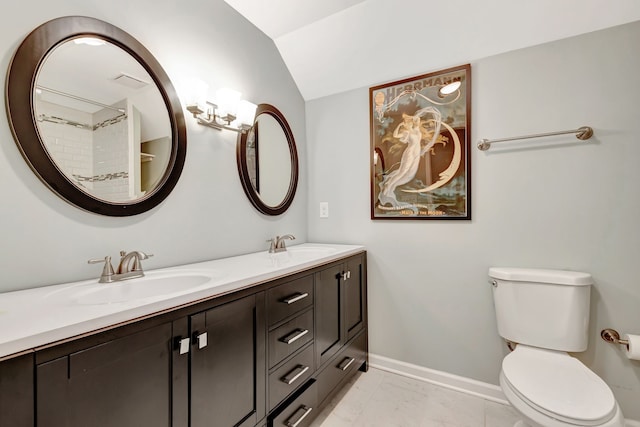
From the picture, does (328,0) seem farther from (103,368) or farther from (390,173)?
(103,368)

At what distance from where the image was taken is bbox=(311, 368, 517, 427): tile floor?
156 cm

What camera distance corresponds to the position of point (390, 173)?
2.04m

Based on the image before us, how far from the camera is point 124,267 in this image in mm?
1164

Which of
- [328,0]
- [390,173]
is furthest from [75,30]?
[390,173]

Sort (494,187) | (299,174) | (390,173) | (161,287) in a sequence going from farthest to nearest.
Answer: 1. (299,174)
2. (390,173)
3. (494,187)
4. (161,287)

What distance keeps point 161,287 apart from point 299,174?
4.54ft

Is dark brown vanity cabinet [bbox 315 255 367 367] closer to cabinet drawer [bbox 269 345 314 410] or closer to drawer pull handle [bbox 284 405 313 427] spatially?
cabinet drawer [bbox 269 345 314 410]

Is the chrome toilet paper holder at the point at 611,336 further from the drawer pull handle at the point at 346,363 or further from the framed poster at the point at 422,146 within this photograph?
the drawer pull handle at the point at 346,363

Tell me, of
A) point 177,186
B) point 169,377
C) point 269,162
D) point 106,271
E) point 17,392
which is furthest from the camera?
point 269,162

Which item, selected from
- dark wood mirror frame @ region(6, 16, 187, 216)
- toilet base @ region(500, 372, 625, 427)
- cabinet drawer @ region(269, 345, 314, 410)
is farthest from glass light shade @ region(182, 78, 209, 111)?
toilet base @ region(500, 372, 625, 427)

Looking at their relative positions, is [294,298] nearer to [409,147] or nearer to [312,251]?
[312,251]

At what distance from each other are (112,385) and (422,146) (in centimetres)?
194

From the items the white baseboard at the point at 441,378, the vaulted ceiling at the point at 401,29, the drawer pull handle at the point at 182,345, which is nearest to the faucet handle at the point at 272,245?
the drawer pull handle at the point at 182,345

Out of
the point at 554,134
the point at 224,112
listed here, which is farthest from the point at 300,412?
the point at 554,134
